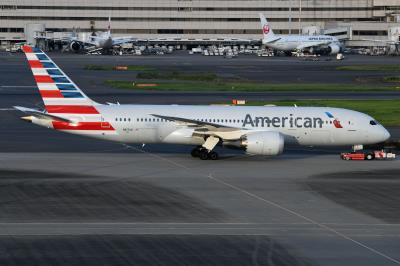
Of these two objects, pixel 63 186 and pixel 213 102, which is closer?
pixel 63 186

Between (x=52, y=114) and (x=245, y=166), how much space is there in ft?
39.4

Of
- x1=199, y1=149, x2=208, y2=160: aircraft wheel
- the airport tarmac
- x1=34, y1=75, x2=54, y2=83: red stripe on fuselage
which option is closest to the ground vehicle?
the airport tarmac

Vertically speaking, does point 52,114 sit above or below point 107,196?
above

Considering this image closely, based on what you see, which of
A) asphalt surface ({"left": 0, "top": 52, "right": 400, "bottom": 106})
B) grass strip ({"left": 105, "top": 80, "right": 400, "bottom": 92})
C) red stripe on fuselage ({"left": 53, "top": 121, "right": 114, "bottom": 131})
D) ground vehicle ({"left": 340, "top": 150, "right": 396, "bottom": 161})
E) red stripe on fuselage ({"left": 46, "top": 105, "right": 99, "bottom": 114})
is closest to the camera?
red stripe on fuselage ({"left": 53, "top": 121, "right": 114, "bottom": 131})

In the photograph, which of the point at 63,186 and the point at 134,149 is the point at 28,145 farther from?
the point at 63,186

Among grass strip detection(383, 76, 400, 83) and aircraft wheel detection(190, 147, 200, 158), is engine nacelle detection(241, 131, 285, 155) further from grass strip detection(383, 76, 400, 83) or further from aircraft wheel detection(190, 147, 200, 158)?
grass strip detection(383, 76, 400, 83)

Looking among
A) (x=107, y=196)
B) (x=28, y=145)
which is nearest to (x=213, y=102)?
(x=28, y=145)

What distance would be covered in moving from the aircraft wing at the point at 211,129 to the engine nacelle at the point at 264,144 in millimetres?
1314

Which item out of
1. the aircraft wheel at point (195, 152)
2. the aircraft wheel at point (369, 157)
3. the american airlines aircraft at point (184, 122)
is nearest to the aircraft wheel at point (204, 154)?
the american airlines aircraft at point (184, 122)

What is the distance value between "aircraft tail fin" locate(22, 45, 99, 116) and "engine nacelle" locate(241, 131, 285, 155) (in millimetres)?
9537

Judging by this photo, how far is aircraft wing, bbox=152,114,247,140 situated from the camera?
51.8 m

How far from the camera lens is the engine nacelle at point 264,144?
50.8m

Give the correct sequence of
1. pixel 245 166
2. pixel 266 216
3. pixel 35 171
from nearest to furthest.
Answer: pixel 266 216, pixel 35 171, pixel 245 166

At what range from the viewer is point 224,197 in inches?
1609
